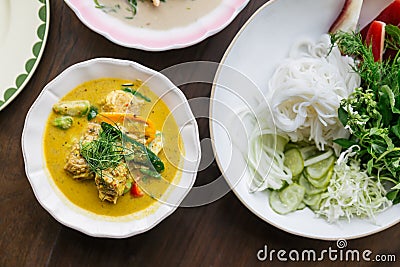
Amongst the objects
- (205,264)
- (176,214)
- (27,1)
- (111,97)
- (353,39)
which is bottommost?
(205,264)

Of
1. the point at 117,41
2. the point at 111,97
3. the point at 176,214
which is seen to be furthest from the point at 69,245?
the point at 117,41

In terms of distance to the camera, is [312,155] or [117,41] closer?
[117,41]

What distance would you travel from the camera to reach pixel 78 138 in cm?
172

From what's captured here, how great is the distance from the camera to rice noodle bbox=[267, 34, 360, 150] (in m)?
1.73

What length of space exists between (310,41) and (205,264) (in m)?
0.84

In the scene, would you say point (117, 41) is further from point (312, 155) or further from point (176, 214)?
point (312, 155)

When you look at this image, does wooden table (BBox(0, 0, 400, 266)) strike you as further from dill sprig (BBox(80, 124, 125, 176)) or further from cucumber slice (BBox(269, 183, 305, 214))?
dill sprig (BBox(80, 124, 125, 176))

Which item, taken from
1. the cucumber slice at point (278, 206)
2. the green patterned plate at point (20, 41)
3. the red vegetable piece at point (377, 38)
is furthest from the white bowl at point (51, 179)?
the red vegetable piece at point (377, 38)

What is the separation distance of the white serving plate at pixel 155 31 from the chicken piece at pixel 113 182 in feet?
1.30

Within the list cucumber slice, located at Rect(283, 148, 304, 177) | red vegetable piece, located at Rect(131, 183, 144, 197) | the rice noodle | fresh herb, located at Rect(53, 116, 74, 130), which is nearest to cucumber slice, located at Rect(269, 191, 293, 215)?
cucumber slice, located at Rect(283, 148, 304, 177)

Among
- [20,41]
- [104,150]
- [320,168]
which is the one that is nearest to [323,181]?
[320,168]

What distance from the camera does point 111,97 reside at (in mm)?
1723

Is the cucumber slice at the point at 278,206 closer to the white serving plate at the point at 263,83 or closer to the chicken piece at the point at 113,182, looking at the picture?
the white serving plate at the point at 263,83

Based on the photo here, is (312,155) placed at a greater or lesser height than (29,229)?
greater
